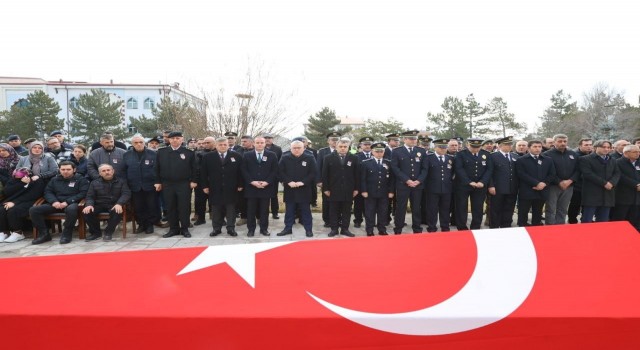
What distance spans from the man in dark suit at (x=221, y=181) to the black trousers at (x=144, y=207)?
3.45 feet

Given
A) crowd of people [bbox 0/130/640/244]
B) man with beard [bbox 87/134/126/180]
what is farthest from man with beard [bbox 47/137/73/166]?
man with beard [bbox 87/134/126/180]

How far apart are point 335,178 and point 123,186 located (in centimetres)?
364

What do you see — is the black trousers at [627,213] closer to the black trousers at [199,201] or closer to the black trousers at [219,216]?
the black trousers at [219,216]

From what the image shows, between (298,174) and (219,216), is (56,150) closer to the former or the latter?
(219,216)

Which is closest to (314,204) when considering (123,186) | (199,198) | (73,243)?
(199,198)

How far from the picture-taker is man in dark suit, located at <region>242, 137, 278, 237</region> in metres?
6.26

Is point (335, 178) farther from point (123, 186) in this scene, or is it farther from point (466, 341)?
point (466, 341)

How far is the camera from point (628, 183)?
6.10 metres

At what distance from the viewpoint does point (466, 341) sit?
1.39 m

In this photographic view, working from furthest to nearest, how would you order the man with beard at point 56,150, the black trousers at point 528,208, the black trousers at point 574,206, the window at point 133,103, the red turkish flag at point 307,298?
the window at point 133,103 < the black trousers at point 574,206 < the man with beard at point 56,150 < the black trousers at point 528,208 < the red turkish flag at point 307,298

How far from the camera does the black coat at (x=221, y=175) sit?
6.30 meters

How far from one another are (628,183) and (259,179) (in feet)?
20.7

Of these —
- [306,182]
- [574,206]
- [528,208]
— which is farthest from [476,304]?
[574,206]

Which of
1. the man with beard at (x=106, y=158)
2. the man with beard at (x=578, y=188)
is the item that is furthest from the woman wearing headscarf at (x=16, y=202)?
the man with beard at (x=578, y=188)
